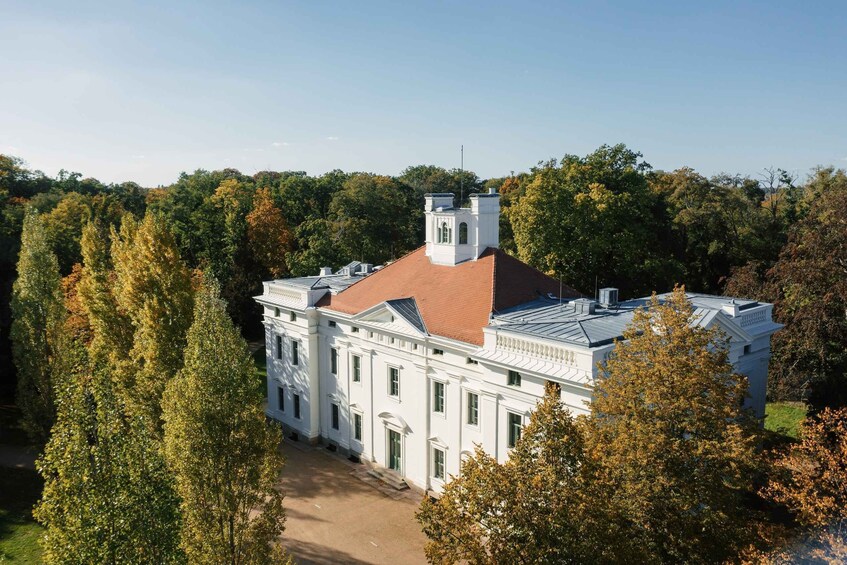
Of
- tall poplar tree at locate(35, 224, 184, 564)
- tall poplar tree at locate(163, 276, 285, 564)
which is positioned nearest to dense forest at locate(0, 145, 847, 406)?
tall poplar tree at locate(163, 276, 285, 564)

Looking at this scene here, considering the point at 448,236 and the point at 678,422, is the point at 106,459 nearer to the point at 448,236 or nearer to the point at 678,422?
the point at 678,422

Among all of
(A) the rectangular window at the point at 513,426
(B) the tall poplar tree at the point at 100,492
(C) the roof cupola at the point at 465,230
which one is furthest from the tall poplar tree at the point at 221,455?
(C) the roof cupola at the point at 465,230

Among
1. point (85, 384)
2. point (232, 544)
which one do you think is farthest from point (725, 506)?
point (85, 384)

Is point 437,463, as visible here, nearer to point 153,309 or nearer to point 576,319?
point 576,319

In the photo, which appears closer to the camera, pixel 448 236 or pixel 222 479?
pixel 222 479

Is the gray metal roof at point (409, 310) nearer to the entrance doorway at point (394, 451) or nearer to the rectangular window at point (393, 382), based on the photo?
the rectangular window at point (393, 382)

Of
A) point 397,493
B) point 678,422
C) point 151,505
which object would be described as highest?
point 678,422

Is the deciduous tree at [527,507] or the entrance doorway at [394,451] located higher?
the deciduous tree at [527,507]
